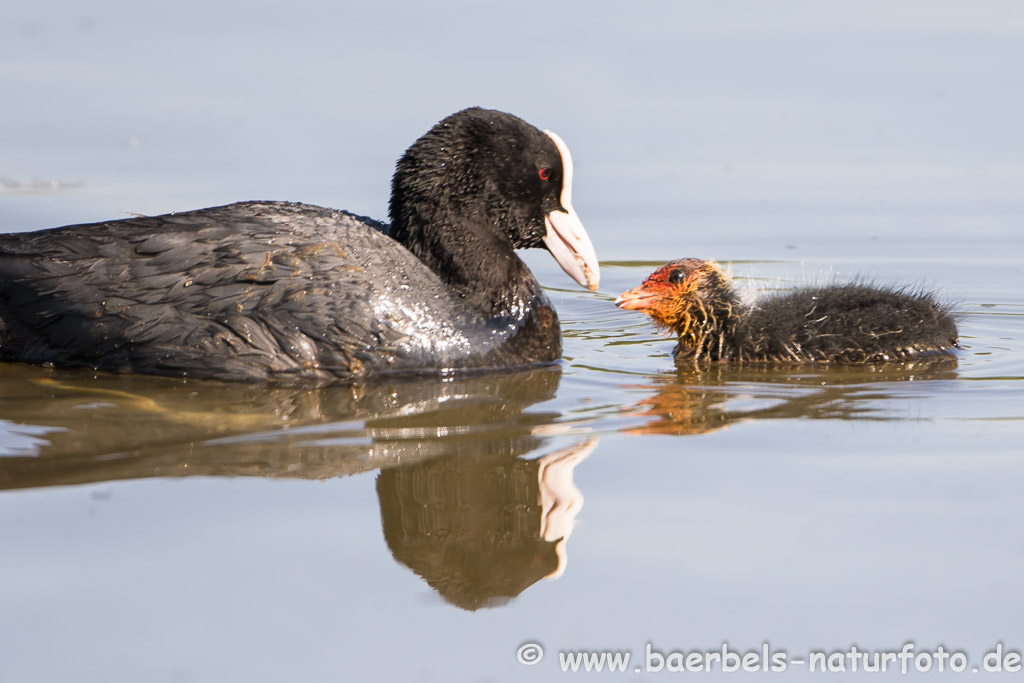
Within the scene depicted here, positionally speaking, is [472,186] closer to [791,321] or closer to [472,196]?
[472,196]

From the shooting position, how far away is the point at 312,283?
691 centimetres

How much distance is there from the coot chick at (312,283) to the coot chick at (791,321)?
70cm

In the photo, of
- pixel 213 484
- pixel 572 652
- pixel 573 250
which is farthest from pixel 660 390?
pixel 572 652

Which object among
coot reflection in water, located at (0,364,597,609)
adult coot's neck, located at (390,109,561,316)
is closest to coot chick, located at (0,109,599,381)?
adult coot's neck, located at (390,109,561,316)

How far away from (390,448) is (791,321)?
2.53 m

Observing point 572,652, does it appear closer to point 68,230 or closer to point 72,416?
point 72,416

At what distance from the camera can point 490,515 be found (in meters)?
5.38

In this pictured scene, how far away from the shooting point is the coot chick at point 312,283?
6918 mm

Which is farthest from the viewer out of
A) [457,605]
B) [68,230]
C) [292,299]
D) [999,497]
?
[68,230]

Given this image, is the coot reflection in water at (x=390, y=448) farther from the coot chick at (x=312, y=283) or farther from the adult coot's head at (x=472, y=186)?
the adult coot's head at (x=472, y=186)

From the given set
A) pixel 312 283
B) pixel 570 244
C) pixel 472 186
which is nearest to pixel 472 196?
pixel 472 186

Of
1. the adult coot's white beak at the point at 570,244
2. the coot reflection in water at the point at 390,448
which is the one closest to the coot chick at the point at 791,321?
the adult coot's white beak at the point at 570,244

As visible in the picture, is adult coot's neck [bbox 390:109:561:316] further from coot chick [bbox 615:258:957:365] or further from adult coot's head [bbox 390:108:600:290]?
coot chick [bbox 615:258:957:365]

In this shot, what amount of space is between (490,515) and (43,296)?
2.88m
